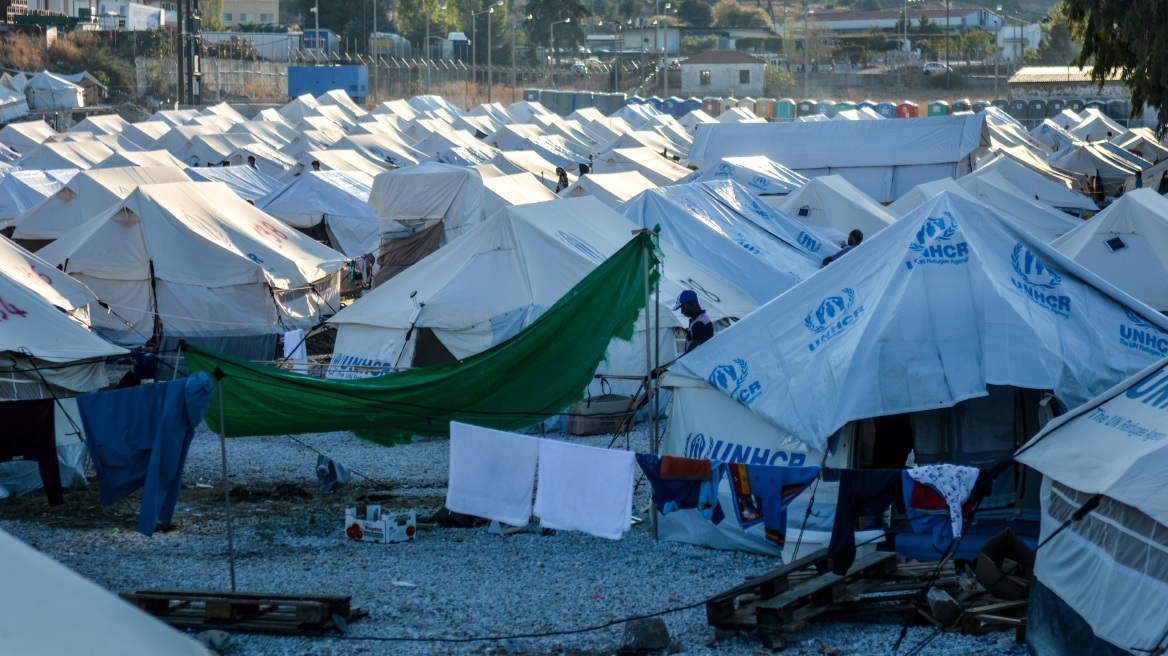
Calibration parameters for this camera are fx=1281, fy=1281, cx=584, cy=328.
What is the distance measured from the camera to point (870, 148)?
111 feet

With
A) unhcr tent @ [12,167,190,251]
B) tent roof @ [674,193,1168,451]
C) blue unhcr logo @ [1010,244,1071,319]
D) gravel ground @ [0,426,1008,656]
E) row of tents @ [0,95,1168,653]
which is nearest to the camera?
gravel ground @ [0,426,1008,656]

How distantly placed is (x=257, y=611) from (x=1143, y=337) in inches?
310

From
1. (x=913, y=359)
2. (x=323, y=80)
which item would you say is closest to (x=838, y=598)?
(x=913, y=359)

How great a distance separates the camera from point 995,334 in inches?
429

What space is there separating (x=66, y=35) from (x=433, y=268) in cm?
7199

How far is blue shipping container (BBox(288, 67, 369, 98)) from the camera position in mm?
→ 80250

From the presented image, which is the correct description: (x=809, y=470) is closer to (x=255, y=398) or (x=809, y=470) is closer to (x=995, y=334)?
(x=995, y=334)

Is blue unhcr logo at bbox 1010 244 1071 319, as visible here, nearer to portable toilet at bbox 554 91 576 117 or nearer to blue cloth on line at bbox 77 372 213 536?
blue cloth on line at bbox 77 372 213 536

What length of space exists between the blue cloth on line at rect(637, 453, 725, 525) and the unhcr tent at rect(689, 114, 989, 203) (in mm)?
23264

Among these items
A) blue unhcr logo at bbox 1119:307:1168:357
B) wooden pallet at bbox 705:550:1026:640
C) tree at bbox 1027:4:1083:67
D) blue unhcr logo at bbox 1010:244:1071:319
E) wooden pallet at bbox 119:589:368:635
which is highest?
tree at bbox 1027:4:1083:67

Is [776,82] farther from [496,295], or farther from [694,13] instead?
[496,295]

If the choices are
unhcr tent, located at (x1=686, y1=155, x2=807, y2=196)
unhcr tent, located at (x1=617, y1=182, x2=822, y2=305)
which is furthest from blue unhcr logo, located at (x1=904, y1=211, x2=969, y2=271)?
unhcr tent, located at (x1=686, y1=155, x2=807, y2=196)

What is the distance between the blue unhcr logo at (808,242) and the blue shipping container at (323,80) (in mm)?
62428

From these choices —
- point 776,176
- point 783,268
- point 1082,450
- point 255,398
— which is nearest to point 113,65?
point 776,176
